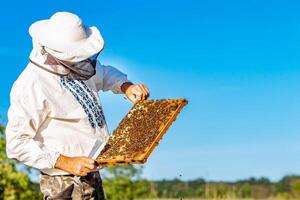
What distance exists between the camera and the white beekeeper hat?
544cm

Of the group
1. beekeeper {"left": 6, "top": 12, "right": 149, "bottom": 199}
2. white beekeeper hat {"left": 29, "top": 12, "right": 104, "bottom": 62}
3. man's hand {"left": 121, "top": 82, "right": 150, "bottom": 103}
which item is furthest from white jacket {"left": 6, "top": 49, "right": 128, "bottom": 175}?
man's hand {"left": 121, "top": 82, "right": 150, "bottom": 103}

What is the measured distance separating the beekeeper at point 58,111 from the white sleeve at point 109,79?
51 centimetres

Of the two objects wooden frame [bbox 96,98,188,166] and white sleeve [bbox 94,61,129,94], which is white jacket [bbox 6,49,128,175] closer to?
wooden frame [bbox 96,98,188,166]

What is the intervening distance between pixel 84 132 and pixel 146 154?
656 mm

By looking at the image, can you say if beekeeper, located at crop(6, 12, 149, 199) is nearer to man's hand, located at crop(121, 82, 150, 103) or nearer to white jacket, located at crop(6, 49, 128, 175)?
white jacket, located at crop(6, 49, 128, 175)

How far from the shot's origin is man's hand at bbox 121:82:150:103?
6.05 meters

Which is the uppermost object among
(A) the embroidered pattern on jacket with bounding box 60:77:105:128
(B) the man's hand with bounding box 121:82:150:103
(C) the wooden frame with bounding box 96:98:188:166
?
(B) the man's hand with bounding box 121:82:150:103

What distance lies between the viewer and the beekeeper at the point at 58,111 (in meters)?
5.31

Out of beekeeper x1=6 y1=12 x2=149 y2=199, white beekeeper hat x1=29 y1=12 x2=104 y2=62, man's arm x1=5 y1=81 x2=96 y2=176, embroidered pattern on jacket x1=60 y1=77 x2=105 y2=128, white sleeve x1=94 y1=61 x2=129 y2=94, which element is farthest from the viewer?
white sleeve x1=94 y1=61 x2=129 y2=94

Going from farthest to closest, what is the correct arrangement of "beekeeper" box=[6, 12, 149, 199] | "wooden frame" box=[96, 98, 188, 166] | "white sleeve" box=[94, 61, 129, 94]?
"white sleeve" box=[94, 61, 129, 94] → "beekeeper" box=[6, 12, 149, 199] → "wooden frame" box=[96, 98, 188, 166]

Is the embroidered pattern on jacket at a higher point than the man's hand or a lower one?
lower

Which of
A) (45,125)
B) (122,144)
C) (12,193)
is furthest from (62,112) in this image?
(12,193)

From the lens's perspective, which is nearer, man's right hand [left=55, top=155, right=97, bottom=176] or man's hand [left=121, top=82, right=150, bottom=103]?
man's right hand [left=55, top=155, right=97, bottom=176]

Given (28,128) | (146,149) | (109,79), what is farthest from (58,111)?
(109,79)
